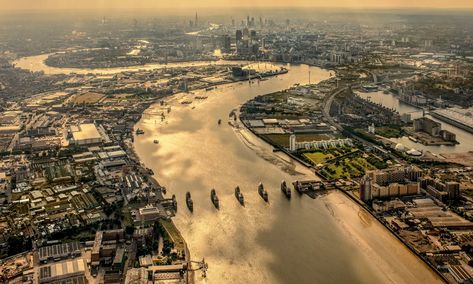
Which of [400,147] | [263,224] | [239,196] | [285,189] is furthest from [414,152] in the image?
[263,224]

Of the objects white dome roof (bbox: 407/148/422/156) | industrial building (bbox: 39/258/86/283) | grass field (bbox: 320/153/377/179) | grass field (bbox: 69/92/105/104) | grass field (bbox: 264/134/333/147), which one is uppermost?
grass field (bbox: 69/92/105/104)

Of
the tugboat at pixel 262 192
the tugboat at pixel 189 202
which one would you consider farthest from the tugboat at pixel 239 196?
the tugboat at pixel 189 202

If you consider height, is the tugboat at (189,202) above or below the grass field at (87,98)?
below

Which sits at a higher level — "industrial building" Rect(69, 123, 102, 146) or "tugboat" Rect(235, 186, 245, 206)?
"industrial building" Rect(69, 123, 102, 146)

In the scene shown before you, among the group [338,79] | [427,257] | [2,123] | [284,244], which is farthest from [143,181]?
[338,79]

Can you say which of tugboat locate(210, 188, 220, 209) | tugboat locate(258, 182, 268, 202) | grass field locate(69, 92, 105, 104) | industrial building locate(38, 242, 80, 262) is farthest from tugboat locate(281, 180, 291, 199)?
grass field locate(69, 92, 105, 104)

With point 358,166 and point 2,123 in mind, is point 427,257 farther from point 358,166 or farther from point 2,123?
point 2,123

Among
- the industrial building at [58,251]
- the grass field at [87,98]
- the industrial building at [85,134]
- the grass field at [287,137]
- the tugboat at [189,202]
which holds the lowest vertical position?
the industrial building at [58,251]

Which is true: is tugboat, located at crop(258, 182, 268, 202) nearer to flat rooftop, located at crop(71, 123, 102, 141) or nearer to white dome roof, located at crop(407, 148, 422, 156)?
white dome roof, located at crop(407, 148, 422, 156)

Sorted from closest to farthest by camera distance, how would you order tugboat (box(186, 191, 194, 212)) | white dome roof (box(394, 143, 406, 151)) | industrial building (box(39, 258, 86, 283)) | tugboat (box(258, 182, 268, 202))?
industrial building (box(39, 258, 86, 283)) < tugboat (box(186, 191, 194, 212)) < tugboat (box(258, 182, 268, 202)) < white dome roof (box(394, 143, 406, 151))

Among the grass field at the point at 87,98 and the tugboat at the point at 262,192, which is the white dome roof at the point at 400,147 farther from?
the grass field at the point at 87,98
